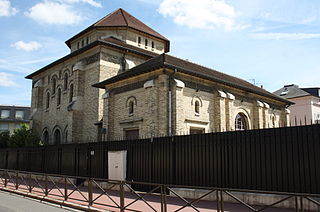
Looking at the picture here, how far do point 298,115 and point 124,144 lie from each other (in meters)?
33.7

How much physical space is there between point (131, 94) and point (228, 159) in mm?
10055

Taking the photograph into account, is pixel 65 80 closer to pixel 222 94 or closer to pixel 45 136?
pixel 45 136

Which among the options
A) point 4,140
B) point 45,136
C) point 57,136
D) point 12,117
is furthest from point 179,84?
point 12,117

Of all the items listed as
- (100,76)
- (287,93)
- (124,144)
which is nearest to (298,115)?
(287,93)

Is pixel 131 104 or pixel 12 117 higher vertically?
pixel 12 117

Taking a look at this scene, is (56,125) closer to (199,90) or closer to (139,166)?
(199,90)

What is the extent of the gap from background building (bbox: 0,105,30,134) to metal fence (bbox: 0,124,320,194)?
43479 millimetres

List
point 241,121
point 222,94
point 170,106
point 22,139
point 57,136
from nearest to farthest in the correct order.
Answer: point 170,106 → point 222,94 → point 241,121 → point 22,139 → point 57,136

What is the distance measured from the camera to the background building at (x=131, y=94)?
17359mm

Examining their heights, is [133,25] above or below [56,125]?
above

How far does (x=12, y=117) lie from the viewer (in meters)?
54.1

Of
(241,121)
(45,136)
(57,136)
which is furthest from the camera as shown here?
(45,136)

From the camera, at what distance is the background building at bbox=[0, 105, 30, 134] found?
5297cm

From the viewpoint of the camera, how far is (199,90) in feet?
62.0
